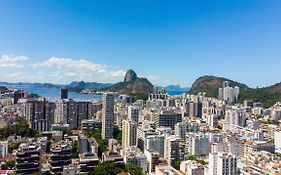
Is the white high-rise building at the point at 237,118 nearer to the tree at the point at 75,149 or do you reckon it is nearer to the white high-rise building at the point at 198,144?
the white high-rise building at the point at 198,144

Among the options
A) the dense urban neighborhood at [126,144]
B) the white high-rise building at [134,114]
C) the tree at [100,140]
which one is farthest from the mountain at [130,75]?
the tree at [100,140]

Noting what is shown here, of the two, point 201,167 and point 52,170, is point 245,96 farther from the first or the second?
point 52,170

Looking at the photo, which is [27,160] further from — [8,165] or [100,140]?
[100,140]

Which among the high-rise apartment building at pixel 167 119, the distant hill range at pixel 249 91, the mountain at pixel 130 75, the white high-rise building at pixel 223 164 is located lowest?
the white high-rise building at pixel 223 164

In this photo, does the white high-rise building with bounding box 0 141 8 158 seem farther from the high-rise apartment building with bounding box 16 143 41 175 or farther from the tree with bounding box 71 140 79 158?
the high-rise apartment building with bounding box 16 143 41 175

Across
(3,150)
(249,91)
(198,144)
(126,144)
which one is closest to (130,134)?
(126,144)

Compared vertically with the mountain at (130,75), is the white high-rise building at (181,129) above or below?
below

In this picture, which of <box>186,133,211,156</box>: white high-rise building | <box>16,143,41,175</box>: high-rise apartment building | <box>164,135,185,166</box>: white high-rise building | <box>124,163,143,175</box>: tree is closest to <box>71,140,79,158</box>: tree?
<box>16,143,41,175</box>: high-rise apartment building
